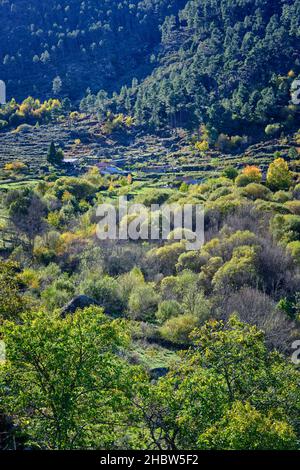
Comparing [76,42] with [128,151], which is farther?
[76,42]

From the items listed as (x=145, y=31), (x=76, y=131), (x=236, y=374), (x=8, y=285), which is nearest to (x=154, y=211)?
(x=8, y=285)

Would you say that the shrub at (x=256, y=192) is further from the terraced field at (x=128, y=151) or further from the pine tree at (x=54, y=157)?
the pine tree at (x=54, y=157)

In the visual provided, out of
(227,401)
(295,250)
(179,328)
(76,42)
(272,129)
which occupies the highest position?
(76,42)

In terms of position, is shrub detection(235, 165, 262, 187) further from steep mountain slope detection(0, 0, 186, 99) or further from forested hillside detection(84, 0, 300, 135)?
steep mountain slope detection(0, 0, 186, 99)

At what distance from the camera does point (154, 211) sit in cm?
5141

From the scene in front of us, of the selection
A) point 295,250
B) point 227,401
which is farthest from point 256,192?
point 227,401

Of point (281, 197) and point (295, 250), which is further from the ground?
point (281, 197)

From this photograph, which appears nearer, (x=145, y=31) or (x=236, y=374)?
(x=236, y=374)

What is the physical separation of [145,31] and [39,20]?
28.3 m

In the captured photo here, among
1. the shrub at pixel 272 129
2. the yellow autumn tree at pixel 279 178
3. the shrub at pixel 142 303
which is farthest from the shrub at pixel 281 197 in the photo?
the shrub at pixel 272 129

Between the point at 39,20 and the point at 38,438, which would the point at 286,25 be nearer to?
the point at 39,20

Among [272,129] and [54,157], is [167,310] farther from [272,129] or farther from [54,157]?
[272,129]

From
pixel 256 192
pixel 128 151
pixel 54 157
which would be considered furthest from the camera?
pixel 128 151
